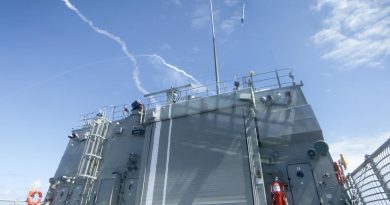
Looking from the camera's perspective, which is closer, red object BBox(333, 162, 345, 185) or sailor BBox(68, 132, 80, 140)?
red object BBox(333, 162, 345, 185)

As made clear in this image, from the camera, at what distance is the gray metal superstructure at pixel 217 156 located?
9.99 m

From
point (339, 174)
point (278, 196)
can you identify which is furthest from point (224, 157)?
point (339, 174)

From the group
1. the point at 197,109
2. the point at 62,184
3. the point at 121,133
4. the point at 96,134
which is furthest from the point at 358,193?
the point at 62,184

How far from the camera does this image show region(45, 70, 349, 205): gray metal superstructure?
393 inches

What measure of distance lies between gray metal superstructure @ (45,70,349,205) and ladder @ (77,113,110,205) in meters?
0.05

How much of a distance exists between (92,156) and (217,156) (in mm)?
7452

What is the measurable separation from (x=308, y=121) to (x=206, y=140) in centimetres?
458

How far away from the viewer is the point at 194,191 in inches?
417

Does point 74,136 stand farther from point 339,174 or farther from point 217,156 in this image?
point 339,174

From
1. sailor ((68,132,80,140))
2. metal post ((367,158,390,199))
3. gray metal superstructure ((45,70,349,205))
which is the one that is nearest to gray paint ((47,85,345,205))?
gray metal superstructure ((45,70,349,205))

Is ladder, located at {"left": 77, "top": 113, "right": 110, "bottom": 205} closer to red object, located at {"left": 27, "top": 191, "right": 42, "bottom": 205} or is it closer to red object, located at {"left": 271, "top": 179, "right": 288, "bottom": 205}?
red object, located at {"left": 27, "top": 191, "right": 42, "bottom": 205}

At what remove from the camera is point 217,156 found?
11.0m

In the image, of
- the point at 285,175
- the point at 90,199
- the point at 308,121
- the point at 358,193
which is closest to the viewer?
the point at 358,193

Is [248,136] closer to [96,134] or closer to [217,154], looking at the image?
[217,154]
